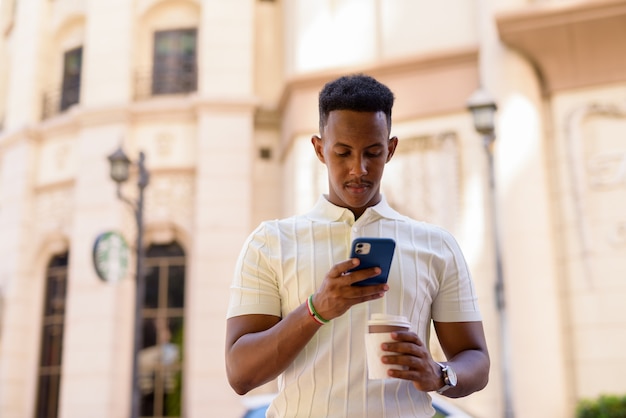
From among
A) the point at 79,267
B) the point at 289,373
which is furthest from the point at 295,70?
the point at 289,373

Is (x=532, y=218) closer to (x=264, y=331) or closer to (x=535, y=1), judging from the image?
(x=535, y=1)

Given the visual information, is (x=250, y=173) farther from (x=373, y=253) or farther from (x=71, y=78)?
(x=373, y=253)

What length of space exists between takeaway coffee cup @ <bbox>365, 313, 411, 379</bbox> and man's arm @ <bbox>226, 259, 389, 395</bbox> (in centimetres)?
6

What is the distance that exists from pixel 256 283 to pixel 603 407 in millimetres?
9082

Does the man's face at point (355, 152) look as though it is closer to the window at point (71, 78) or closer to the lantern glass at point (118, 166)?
the lantern glass at point (118, 166)

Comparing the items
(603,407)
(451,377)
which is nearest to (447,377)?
(451,377)

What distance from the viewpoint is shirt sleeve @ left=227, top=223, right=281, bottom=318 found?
1.87 metres

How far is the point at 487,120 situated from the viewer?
870 centimetres

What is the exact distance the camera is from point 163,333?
45.1 ft

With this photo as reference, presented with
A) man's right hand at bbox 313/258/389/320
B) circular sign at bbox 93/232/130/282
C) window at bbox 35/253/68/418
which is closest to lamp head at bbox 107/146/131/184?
circular sign at bbox 93/232/130/282

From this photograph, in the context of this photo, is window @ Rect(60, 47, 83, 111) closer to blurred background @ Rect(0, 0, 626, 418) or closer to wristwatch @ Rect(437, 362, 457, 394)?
blurred background @ Rect(0, 0, 626, 418)

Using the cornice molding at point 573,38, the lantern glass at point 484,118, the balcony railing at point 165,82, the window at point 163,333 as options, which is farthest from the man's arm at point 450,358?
the balcony railing at point 165,82

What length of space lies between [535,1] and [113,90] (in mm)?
8948

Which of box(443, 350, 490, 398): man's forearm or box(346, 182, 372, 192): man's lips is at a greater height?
box(346, 182, 372, 192): man's lips
